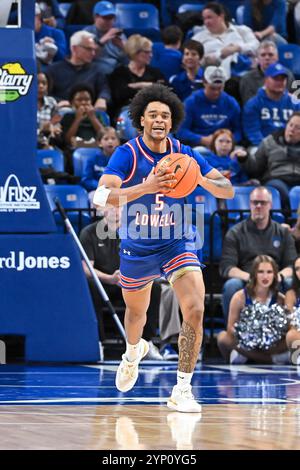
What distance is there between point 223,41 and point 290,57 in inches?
48.9

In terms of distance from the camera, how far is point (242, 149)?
1518cm

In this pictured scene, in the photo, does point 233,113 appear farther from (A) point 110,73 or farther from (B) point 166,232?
(B) point 166,232

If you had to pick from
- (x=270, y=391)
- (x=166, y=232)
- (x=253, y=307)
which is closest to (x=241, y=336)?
(x=253, y=307)

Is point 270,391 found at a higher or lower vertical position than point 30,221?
lower

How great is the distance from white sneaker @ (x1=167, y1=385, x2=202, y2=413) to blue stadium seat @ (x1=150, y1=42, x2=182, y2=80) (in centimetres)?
1018

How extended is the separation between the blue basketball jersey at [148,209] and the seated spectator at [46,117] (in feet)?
21.9

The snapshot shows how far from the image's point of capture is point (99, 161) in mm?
14133

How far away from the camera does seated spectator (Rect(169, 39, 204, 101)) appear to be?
16.5 m

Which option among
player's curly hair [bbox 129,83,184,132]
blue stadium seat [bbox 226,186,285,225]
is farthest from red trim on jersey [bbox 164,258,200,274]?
blue stadium seat [bbox 226,186,285,225]

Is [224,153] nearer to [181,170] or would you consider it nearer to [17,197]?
[17,197]

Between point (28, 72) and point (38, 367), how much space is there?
3099mm

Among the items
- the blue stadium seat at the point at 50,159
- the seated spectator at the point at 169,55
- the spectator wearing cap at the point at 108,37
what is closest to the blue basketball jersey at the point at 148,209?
the blue stadium seat at the point at 50,159

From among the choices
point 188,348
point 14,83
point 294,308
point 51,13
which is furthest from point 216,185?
point 51,13

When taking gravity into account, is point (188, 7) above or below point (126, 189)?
above
